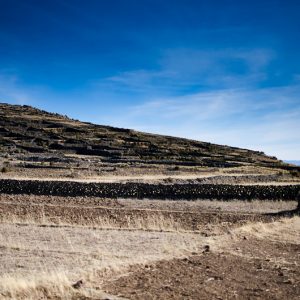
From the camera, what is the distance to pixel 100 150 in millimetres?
82625

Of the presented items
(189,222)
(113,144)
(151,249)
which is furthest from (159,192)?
(113,144)

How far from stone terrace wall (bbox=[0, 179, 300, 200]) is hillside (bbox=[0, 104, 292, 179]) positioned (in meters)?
17.7

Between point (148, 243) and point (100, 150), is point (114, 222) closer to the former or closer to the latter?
point (148, 243)

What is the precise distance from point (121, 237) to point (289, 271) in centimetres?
666

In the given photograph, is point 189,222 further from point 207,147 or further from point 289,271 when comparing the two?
point 207,147

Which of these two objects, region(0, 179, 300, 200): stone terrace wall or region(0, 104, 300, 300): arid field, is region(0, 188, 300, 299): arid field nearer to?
region(0, 104, 300, 300): arid field

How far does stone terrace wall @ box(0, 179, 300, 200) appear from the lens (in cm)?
3233

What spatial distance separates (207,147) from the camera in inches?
4048

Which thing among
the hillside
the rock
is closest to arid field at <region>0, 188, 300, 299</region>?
the rock

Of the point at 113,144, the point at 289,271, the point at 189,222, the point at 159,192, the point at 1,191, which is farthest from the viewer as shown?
the point at 113,144

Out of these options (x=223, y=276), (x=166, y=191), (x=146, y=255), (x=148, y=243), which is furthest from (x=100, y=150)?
(x=223, y=276)

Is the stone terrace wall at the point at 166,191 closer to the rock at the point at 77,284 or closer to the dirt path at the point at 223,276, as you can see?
the dirt path at the point at 223,276

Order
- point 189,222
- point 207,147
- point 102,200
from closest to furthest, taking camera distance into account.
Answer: point 189,222 → point 102,200 → point 207,147

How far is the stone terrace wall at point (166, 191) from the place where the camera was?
32331 millimetres
